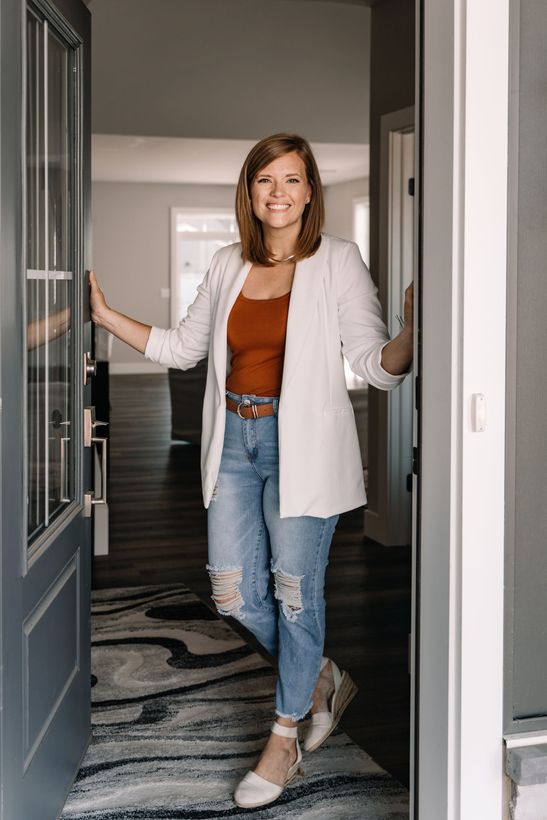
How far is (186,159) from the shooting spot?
1243cm

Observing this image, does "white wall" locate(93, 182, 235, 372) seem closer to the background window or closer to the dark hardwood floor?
the background window

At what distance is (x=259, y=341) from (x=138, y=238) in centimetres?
1321

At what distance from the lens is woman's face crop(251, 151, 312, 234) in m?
2.57

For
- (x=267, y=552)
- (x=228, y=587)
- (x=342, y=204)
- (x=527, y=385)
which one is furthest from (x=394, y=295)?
(x=342, y=204)

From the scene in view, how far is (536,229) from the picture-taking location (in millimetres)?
2070

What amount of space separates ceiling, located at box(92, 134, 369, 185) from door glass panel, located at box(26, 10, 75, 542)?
23.3 feet

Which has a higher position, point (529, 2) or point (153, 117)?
point (153, 117)

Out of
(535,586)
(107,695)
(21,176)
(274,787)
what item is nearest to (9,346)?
(21,176)

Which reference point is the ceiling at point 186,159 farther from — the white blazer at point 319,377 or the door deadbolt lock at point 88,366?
the white blazer at point 319,377

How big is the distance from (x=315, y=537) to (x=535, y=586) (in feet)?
2.20

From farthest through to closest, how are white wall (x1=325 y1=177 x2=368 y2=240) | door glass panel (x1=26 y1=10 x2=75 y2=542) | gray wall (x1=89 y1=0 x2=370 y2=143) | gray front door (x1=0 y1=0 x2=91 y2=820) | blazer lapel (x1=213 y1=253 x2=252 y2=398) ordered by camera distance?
white wall (x1=325 y1=177 x2=368 y2=240)
gray wall (x1=89 y1=0 x2=370 y2=143)
blazer lapel (x1=213 y1=253 x2=252 y2=398)
door glass panel (x1=26 y1=10 x2=75 y2=542)
gray front door (x1=0 y1=0 x2=91 y2=820)

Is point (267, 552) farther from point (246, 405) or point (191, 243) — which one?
point (191, 243)

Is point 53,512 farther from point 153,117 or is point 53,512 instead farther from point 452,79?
point 153,117

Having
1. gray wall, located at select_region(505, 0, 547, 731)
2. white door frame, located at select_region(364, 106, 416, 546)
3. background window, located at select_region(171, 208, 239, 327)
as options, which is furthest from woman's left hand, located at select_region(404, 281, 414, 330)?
background window, located at select_region(171, 208, 239, 327)
